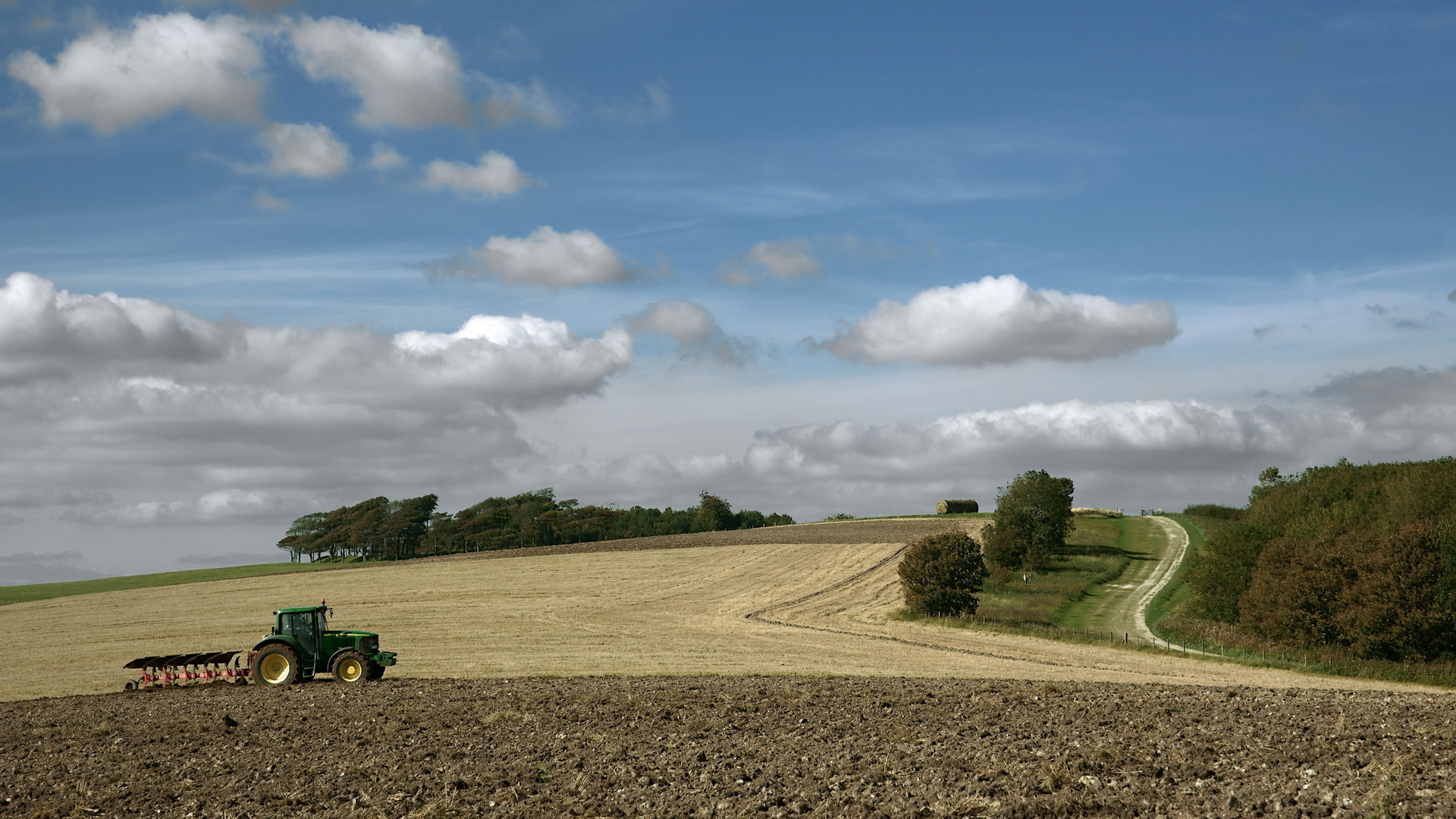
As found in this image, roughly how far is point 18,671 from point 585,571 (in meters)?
41.5

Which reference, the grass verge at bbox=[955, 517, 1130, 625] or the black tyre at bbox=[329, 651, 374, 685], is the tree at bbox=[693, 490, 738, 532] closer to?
the grass verge at bbox=[955, 517, 1130, 625]

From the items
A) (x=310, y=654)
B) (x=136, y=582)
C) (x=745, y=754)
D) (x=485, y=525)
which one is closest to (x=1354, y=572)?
(x=745, y=754)

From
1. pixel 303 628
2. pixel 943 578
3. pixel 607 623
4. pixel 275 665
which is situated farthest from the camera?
pixel 943 578

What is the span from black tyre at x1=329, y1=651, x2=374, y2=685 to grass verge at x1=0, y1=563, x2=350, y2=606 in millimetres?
62259

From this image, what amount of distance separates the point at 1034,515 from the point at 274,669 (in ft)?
193

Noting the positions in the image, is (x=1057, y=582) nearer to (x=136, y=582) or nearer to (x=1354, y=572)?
(x=1354, y=572)

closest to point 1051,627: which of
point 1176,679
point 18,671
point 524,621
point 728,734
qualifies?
point 1176,679

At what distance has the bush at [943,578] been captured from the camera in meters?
57.4

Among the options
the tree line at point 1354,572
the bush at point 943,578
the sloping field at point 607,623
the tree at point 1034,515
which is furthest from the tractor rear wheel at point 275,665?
the tree at point 1034,515

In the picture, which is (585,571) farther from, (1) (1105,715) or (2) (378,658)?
(1) (1105,715)

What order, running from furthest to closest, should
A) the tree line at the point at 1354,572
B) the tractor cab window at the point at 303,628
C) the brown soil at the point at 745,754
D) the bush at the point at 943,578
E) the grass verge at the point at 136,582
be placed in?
the grass verge at the point at 136,582, the bush at the point at 943,578, the tree line at the point at 1354,572, the tractor cab window at the point at 303,628, the brown soil at the point at 745,754

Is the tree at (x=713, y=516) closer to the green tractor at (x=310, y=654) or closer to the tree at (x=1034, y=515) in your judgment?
the tree at (x=1034, y=515)

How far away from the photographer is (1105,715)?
21969 mm

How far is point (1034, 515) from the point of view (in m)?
77.2
